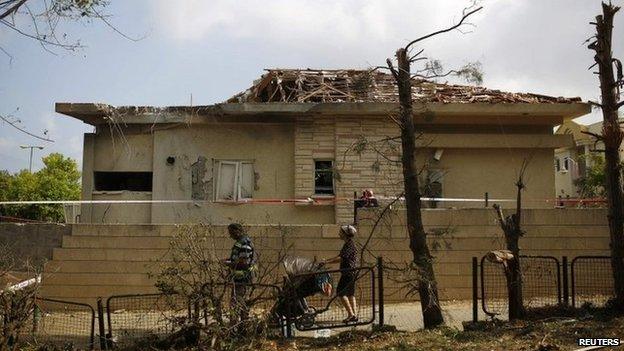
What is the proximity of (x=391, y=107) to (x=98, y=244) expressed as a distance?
7.09 metres

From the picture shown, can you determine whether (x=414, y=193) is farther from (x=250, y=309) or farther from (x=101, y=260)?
(x=101, y=260)

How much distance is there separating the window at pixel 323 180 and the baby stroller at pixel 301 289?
260 inches

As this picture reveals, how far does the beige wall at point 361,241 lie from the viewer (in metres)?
11.4

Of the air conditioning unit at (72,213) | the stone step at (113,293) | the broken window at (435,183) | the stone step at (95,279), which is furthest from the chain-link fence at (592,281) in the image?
the air conditioning unit at (72,213)

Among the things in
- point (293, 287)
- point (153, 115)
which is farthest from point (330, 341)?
point (153, 115)

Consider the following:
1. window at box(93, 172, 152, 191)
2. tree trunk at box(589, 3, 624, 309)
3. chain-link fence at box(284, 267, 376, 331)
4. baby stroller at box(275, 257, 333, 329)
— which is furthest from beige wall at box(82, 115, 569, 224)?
baby stroller at box(275, 257, 333, 329)

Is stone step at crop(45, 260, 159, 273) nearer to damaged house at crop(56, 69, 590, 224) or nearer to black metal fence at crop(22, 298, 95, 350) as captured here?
black metal fence at crop(22, 298, 95, 350)

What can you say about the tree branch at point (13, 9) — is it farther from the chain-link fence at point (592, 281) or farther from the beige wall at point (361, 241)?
the chain-link fence at point (592, 281)

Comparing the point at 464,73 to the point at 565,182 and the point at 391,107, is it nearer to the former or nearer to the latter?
the point at 391,107

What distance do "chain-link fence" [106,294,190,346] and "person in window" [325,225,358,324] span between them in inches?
85.6

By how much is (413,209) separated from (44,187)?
3102 cm

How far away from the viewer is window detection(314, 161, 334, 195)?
14953 mm

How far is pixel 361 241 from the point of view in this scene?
1146 cm

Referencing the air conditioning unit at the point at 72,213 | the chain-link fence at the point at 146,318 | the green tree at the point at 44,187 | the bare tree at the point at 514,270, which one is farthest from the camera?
the green tree at the point at 44,187
